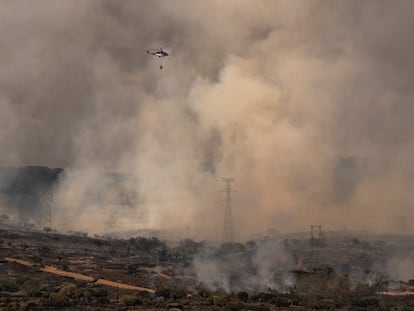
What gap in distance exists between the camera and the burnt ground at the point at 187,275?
296ft

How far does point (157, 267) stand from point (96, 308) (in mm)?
55561

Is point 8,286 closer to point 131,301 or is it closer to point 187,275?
point 131,301

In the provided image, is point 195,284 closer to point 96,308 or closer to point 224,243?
point 96,308

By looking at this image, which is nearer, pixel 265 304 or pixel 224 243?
pixel 265 304

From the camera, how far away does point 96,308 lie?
8219 centimetres

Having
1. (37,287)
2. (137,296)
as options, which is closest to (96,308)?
(137,296)

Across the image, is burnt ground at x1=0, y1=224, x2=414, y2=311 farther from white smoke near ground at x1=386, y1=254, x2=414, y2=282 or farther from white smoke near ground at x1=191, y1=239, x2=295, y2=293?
white smoke near ground at x1=386, y1=254, x2=414, y2=282

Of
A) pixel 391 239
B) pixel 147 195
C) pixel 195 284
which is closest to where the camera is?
pixel 195 284

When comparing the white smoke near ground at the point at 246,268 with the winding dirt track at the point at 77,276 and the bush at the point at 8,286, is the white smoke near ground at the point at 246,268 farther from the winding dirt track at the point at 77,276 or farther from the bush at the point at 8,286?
the bush at the point at 8,286

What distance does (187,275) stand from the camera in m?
124

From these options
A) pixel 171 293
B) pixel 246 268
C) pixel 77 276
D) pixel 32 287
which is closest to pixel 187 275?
pixel 246 268

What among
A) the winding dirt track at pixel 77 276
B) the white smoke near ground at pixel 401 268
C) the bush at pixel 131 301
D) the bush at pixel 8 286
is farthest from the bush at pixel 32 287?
the white smoke near ground at pixel 401 268

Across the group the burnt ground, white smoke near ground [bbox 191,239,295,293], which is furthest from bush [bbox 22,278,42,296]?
white smoke near ground [bbox 191,239,295,293]

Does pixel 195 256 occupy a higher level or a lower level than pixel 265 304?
higher
